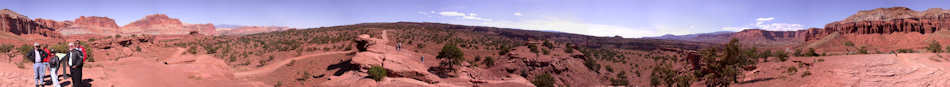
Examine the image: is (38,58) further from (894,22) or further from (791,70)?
(894,22)

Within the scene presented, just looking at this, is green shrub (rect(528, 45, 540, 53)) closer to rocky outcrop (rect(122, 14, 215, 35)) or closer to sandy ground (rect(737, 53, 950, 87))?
sandy ground (rect(737, 53, 950, 87))

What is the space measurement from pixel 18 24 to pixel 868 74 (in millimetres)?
67961

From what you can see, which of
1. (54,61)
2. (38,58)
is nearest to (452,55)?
(54,61)

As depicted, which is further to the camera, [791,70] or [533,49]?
[533,49]

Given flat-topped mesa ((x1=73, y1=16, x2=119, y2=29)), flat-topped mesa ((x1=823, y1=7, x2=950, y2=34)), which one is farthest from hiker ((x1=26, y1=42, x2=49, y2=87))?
flat-topped mesa ((x1=73, y1=16, x2=119, y2=29))

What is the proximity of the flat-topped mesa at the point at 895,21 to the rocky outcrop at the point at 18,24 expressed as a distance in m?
90.2

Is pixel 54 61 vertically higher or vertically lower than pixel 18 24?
lower

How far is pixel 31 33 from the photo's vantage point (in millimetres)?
44031

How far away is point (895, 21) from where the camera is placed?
43.4 metres

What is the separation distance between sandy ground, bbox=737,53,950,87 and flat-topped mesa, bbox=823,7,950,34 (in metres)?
36.8

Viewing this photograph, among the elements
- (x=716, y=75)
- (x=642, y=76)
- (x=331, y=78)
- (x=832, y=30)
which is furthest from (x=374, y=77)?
(x=832, y=30)

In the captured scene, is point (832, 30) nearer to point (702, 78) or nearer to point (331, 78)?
point (702, 78)

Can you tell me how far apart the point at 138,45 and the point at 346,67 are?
1756 centimetres

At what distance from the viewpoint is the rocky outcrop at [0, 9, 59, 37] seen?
38.5 m
